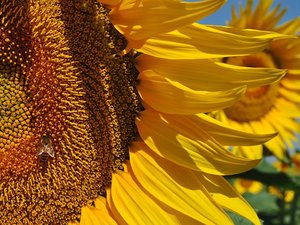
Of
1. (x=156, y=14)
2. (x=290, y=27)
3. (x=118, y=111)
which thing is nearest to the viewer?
(x=156, y=14)

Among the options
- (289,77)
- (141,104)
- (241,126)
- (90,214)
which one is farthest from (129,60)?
(289,77)

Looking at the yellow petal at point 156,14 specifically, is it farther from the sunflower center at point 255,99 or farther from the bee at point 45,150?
the sunflower center at point 255,99

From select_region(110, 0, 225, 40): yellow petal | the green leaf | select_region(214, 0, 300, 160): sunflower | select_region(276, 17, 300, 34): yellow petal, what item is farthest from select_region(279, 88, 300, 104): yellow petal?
select_region(110, 0, 225, 40): yellow petal

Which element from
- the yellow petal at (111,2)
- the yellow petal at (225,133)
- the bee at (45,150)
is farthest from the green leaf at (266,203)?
the yellow petal at (111,2)

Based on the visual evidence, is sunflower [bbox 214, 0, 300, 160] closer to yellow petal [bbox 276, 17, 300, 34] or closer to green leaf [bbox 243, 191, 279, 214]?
yellow petal [bbox 276, 17, 300, 34]

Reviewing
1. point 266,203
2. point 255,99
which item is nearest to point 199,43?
point 255,99

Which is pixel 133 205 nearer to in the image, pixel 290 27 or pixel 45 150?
pixel 45 150
